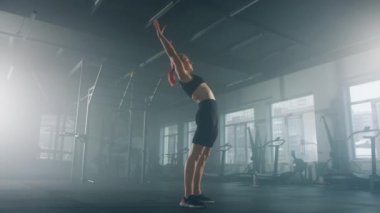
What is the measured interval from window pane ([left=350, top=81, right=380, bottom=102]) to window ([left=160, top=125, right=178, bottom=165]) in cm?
795

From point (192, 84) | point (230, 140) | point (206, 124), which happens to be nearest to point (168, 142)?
point (230, 140)

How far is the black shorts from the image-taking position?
7.36 ft

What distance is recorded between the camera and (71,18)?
5.21 m

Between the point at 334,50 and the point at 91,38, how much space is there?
5.46m

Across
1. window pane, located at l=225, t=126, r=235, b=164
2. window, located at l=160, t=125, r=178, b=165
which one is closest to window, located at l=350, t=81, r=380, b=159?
window pane, located at l=225, t=126, r=235, b=164

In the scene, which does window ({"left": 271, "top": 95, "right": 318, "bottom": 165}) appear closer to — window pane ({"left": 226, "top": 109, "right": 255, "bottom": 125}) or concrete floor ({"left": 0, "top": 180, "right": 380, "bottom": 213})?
window pane ({"left": 226, "top": 109, "right": 255, "bottom": 125})

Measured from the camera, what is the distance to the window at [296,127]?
783 centimetres

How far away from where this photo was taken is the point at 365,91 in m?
6.86

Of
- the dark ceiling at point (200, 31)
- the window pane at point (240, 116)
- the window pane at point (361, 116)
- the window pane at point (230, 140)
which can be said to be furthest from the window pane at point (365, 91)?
the window pane at point (230, 140)

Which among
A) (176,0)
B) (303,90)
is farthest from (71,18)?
(303,90)

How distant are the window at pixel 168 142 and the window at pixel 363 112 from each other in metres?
7.87

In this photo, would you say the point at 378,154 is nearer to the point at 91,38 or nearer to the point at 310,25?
the point at 310,25

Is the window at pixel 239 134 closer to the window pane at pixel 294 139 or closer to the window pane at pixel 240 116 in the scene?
the window pane at pixel 240 116

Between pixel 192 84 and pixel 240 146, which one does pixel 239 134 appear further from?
pixel 192 84
